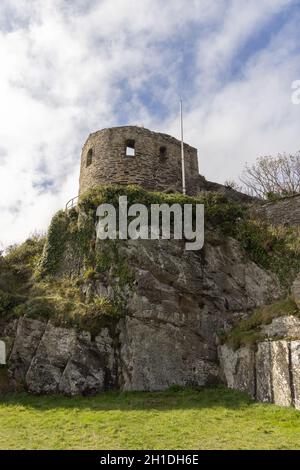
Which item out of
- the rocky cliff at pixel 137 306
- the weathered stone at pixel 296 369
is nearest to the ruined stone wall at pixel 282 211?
the rocky cliff at pixel 137 306

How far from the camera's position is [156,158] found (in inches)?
814

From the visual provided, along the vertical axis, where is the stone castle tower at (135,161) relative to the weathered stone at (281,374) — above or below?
above

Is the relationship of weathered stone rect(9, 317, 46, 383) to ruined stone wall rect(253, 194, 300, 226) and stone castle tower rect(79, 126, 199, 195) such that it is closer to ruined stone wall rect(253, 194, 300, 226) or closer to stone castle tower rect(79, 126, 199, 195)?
stone castle tower rect(79, 126, 199, 195)

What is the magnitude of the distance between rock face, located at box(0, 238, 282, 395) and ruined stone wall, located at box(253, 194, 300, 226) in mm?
3442

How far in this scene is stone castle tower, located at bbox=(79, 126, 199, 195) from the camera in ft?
65.0

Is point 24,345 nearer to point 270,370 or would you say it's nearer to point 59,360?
point 59,360

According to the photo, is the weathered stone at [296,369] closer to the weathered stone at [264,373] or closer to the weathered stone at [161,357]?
the weathered stone at [264,373]

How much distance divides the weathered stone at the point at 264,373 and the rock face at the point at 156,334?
0.33 metres

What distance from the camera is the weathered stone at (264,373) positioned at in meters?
11.2

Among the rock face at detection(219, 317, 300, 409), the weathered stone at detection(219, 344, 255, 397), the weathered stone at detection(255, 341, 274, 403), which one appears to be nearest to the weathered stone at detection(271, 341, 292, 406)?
the rock face at detection(219, 317, 300, 409)

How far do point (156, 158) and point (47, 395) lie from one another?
11921 mm

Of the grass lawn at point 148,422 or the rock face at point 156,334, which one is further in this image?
the rock face at point 156,334
